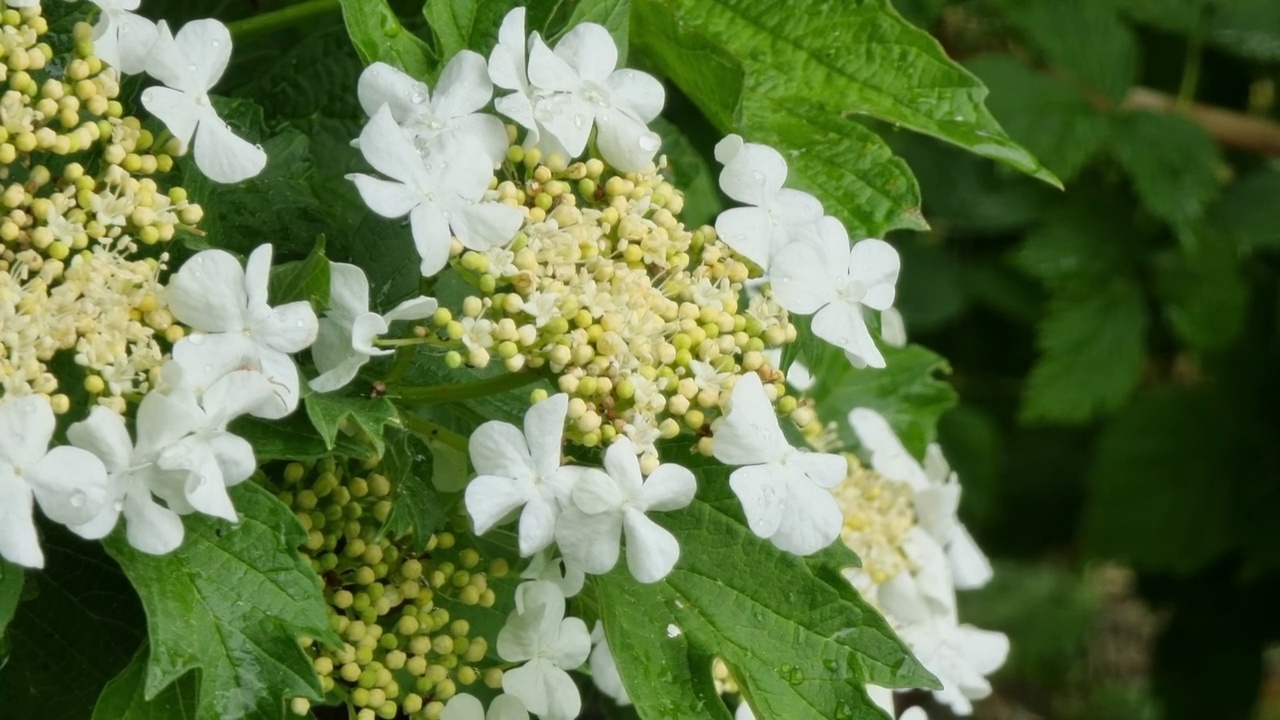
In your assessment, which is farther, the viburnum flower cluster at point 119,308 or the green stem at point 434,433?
the green stem at point 434,433

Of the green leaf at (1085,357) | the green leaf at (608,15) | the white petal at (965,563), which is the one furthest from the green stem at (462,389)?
the green leaf at (1085,357)

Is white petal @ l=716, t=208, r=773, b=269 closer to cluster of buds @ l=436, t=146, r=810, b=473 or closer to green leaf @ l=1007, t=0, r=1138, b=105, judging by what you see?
cluster of buds @ l=436, t=146, r=810, b=473

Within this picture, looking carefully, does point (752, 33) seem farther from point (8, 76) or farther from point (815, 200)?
point (8, 76)

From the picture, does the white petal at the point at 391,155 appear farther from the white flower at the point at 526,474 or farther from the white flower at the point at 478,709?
the white flower at the point at 478,709

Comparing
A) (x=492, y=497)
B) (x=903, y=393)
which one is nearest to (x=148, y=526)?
(x=492, y=497)

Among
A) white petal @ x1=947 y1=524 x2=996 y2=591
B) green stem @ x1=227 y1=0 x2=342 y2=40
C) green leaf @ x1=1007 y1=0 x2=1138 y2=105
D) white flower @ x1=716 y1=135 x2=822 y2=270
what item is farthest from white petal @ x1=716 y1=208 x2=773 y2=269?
green leaf @ x1=1007 y1=0 x2=1138 y2=105

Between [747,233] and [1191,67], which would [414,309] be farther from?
[1191,67]
